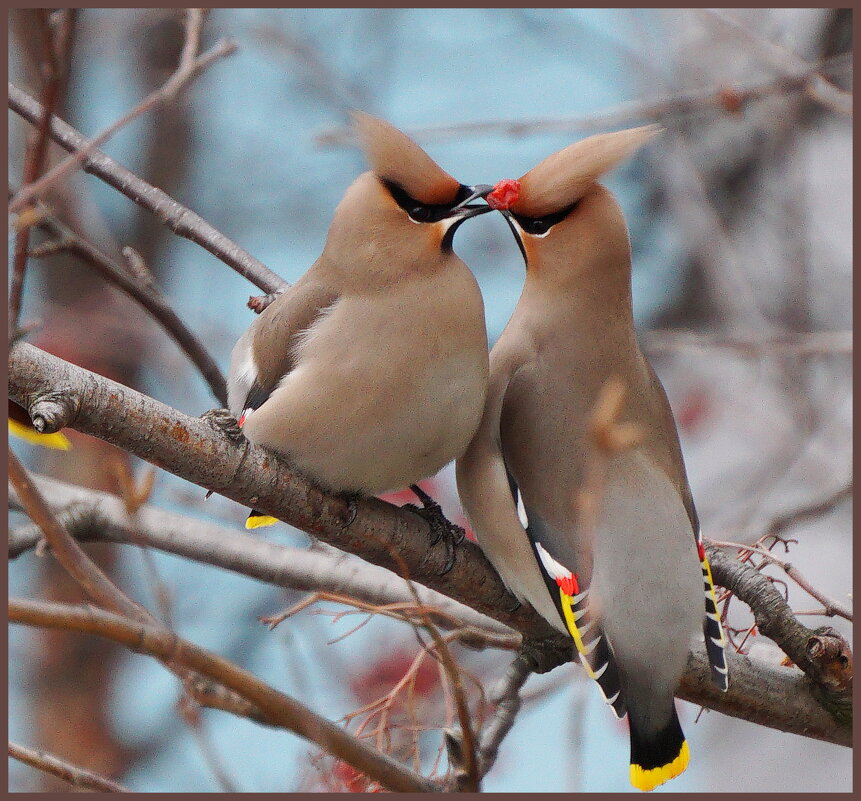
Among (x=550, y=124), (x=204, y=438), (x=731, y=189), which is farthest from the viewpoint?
(x=731, y=189)

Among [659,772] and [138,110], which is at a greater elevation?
[138,110]

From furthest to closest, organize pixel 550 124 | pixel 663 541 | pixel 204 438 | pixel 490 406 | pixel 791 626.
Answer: pixel 550 124
pixel 490 406
pixel 663 541
pixel 791 626
pixel 204 438

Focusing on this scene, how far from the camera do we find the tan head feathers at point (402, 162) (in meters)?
2.87

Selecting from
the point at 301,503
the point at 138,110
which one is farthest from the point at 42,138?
the point at 301,503

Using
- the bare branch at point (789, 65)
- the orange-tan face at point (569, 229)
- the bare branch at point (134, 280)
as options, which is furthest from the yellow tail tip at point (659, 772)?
the bare branch at point (789, 65)

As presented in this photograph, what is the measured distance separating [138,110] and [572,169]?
4.43 feet

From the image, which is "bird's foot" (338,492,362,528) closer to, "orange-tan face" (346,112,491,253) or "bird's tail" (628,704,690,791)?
"orange-tan face" (346,112,491,253)

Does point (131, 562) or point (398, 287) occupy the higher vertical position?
point (131, 562)

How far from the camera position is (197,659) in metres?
1.38

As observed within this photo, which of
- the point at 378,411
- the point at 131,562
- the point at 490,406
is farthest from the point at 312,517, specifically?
the point at 131,562

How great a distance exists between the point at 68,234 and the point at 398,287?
0.82 metres

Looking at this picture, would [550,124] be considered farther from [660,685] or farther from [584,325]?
[660,685]

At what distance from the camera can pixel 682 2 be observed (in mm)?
4004

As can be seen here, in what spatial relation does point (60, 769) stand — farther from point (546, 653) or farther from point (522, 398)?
point (522, 398)
